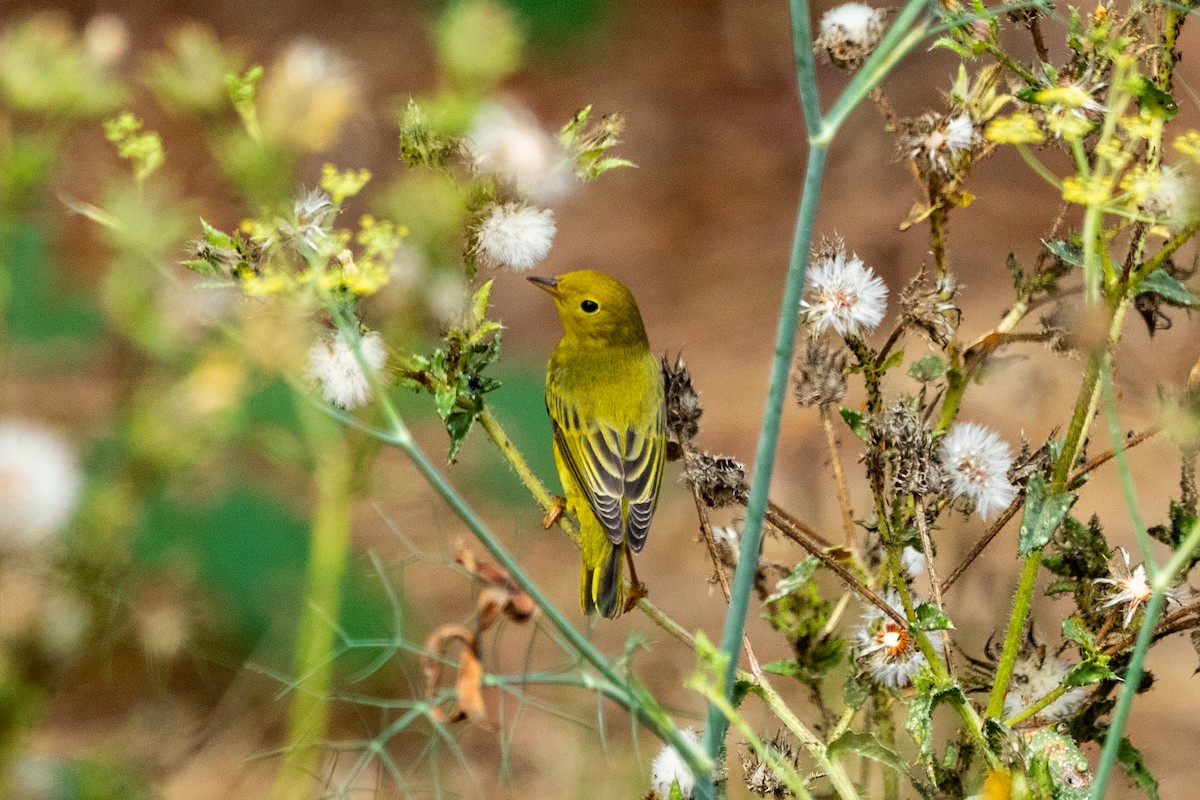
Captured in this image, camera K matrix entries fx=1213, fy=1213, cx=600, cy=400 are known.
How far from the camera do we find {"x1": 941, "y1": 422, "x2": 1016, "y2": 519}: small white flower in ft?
2.13

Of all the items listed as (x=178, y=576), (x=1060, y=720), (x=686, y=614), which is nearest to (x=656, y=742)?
(x=686, y=614)

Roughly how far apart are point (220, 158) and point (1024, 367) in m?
0.90

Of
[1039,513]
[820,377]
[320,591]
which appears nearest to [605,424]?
[820,377]

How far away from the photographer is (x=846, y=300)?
67cm

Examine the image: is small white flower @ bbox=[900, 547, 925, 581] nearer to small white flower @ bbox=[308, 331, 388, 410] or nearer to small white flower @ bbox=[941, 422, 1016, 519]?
small white flower @ bbox=[941, 422, 1016, 519]

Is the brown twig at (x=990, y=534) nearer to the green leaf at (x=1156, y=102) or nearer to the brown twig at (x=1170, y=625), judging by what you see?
the brown twig at (x=1170, y=625)

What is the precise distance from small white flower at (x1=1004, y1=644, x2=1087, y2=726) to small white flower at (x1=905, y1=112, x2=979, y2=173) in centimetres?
29

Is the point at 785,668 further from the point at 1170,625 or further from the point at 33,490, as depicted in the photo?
the point at 33,490

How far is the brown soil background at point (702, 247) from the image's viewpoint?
1.43m

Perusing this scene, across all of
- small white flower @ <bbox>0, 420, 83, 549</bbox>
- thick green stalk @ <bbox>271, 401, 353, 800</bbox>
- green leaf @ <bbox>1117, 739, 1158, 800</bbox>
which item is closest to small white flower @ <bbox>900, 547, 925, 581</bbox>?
green leaf @ <bbox>1117, 739, 1158, 800</bbox>

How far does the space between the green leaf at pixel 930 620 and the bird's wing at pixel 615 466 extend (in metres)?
0.39

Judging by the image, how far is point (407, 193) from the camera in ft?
1.58

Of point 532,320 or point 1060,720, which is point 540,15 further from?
point 1060,720

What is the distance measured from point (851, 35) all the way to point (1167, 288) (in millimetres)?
236
